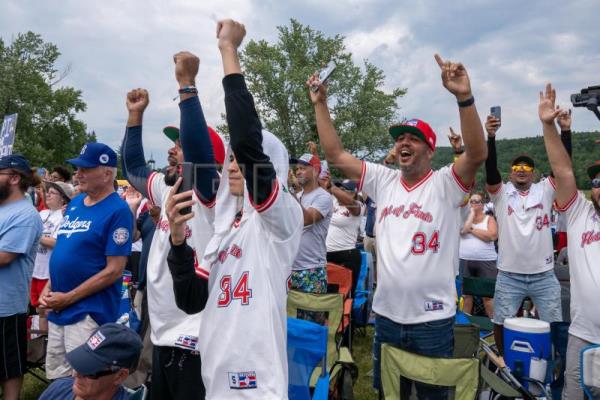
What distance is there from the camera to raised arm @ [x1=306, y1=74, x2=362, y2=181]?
3207mm

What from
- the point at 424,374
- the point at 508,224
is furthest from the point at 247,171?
the point at 508,224

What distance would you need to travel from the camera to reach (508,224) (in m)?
4.79

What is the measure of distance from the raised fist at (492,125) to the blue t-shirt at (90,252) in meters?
3.09

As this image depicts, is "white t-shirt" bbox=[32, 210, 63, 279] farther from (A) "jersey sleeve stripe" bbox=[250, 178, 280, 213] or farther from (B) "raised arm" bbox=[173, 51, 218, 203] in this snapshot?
(A) "jersey sleeve stripe" bbox=[250, 178, 280, 213]

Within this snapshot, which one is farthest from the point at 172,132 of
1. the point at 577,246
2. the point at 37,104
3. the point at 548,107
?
the point at 37,104

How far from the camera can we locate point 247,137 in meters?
1.59

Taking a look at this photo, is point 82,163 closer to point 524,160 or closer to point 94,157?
point 94,157

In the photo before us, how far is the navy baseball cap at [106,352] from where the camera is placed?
78.4 inches

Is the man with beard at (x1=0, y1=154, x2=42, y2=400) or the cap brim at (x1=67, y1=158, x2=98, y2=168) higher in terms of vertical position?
the cap brim at (x1=67, y1=158, x2=98, y2=168)

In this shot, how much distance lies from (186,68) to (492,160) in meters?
3.33

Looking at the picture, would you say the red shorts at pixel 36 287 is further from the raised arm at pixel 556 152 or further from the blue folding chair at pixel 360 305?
the raised arm at pixel 556 152

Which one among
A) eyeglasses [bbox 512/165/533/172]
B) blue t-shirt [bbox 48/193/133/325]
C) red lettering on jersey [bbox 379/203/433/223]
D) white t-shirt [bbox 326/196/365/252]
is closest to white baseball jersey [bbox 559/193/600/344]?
red lettering on jersey [bbox 379/203/433/223]

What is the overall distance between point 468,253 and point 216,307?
602 cm

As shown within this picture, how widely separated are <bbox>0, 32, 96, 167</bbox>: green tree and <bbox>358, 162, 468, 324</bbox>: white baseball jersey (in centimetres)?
3014
